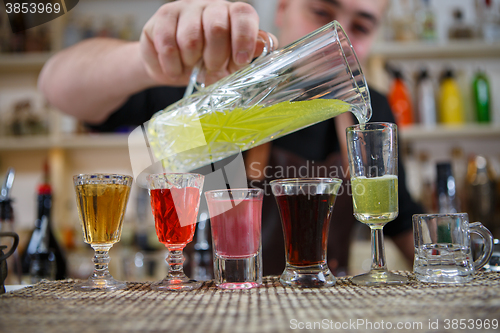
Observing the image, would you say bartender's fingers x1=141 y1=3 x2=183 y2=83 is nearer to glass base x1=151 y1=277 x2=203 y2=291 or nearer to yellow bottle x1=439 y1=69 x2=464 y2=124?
glass base x1=151 y1=277 x2=203 y2=291

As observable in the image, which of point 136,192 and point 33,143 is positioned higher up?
point 33,143

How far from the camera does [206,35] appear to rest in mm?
738

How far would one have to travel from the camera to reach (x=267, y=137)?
75cm

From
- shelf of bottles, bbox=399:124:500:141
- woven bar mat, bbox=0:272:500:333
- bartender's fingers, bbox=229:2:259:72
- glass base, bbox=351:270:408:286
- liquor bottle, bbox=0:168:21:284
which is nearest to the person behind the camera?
woven bar mat, bbox=0:272:500:333

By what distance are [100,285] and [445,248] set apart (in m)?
0.52

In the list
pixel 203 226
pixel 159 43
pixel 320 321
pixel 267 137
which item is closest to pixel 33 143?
pixel 203 226

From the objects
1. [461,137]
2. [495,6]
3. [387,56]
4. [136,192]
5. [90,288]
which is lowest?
[90,288]

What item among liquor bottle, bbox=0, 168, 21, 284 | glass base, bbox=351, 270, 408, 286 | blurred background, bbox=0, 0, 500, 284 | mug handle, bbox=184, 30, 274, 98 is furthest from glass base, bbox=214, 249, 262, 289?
blurred background, bbox=0, 0, 500, 284

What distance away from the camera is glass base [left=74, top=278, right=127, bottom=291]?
0.61m

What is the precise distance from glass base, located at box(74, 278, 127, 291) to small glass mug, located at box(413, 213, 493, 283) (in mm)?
458

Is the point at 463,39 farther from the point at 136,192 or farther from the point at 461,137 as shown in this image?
the point at 136,192

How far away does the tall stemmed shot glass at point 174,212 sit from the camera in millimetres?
636

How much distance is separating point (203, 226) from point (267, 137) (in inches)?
22.3

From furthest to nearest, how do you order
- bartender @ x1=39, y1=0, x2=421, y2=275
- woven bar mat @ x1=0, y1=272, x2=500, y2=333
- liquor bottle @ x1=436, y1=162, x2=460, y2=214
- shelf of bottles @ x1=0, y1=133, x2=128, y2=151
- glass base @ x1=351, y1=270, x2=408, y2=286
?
shelf of bottles @ x1=0, y1=133, x2=128, y2=151 → liquor bottle @ x1=436, y1=162, x2=460, y2=214 → bartender @ x1=39, y1=0, x2=421, y2=275 → glass base @ x1=351, y1=270, x2=408, y2=286 → woven bar mat @ x1=0, y1=272, x2=500, y2=333
